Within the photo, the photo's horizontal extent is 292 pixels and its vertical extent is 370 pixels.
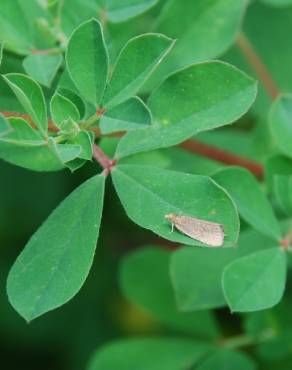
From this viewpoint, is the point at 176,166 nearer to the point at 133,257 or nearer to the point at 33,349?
the point at 133,257

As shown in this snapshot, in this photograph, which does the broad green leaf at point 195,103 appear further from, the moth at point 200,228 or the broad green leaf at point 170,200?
the moth at point 200,228

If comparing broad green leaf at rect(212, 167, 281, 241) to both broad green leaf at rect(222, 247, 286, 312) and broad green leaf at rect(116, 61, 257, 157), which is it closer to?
broad green leaf at rect(222, 247, 286, 312)

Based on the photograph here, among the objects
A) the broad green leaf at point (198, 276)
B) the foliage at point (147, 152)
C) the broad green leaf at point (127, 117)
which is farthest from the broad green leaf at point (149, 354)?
the broad green leaf at point (127, 117)

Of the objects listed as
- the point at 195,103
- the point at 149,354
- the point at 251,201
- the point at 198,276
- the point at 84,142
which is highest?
the point at 84,142

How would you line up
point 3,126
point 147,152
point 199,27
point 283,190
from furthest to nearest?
point 199,27 < point 147,152 < point 283,190 < point 3,126

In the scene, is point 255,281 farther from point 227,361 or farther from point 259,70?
point 259,70

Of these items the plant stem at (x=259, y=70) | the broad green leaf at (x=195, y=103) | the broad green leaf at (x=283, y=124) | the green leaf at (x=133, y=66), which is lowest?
the plant stem at (x=259, y=70)

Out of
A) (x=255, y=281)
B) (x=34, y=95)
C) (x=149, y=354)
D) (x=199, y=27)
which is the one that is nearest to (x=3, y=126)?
(x=34, y=95)
